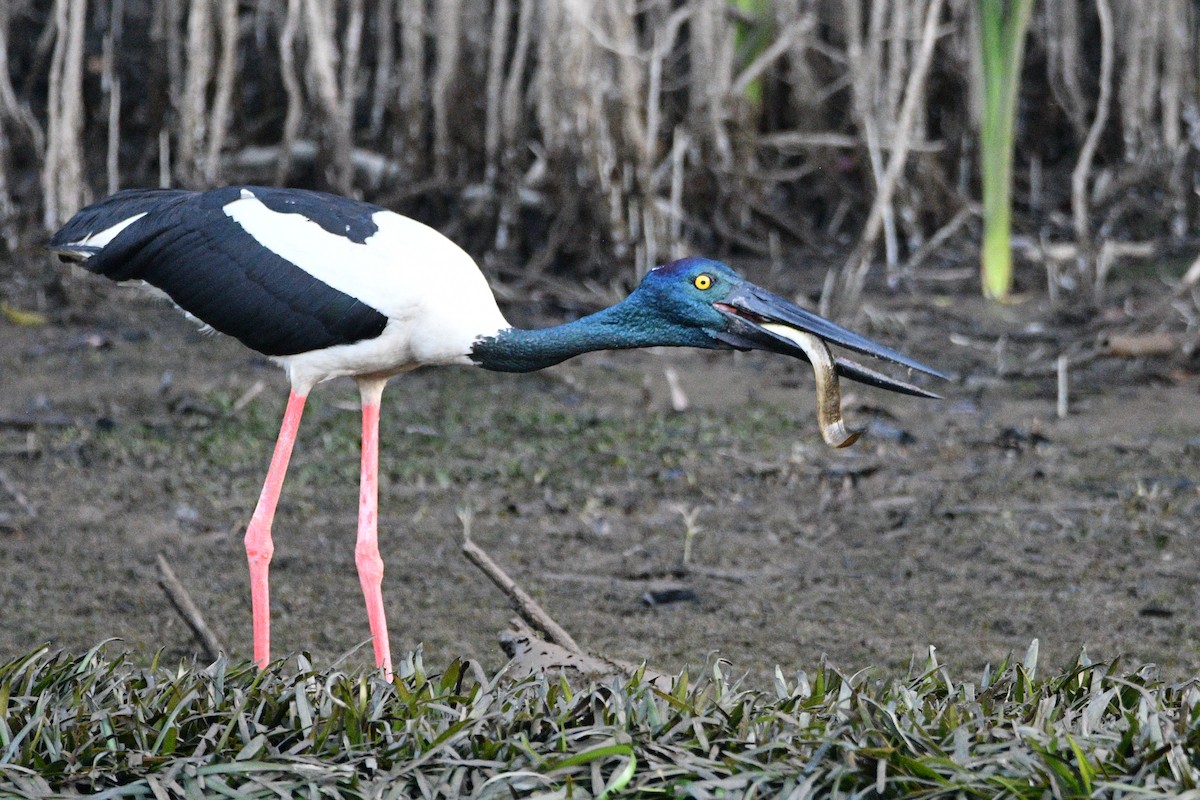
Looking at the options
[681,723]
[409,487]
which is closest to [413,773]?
[681,723]

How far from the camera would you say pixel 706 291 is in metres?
3.54

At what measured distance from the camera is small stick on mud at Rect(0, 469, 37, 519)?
5.01 meters

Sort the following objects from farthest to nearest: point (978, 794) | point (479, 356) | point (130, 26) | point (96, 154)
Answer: point (130, 26) < point (96, 154) < point (479, 356) < point (978, 794)

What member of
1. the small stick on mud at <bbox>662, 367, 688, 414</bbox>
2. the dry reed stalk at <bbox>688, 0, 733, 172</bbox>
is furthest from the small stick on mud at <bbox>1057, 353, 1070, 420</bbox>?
the dry reed stalk at <bbox>688, 0, 733, 172</bbox>

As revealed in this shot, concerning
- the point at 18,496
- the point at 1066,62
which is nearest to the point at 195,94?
the point at 18,496

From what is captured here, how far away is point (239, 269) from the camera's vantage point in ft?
13.0

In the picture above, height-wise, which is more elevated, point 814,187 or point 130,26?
point 130,26

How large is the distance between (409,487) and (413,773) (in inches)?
115

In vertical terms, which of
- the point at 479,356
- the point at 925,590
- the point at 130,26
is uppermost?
the point at 130,26

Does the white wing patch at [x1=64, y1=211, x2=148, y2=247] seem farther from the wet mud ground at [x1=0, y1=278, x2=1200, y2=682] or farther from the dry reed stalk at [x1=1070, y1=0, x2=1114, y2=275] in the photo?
the dry reed stalk at [x1=1070, y1=0, x2=1114, y2=275]

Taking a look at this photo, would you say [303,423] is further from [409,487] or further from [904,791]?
[904,791]

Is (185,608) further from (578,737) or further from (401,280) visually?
(578,737)

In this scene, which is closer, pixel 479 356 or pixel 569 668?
pixel 569 668

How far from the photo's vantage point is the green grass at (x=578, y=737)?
2.48m
